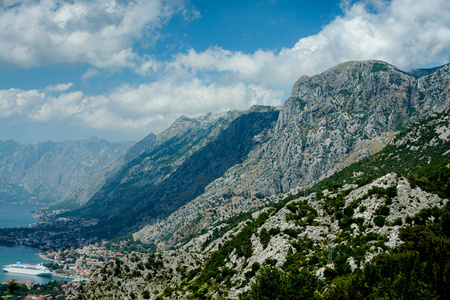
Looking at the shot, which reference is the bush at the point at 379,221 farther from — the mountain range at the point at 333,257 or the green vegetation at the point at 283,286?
the green vegetation at the point at 283,286

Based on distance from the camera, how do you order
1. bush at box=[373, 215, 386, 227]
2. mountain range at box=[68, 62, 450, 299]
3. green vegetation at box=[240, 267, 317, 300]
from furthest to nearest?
bush at box=[373, 215, 386, 227]
green vegetation at box=[240, 267, 317, 300]
mountain range at box=[68, 62, 450, 299]

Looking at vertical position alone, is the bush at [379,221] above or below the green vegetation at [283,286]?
above

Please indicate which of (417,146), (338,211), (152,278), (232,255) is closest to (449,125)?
(417,146)

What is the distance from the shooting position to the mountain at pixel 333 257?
3138 centimetres

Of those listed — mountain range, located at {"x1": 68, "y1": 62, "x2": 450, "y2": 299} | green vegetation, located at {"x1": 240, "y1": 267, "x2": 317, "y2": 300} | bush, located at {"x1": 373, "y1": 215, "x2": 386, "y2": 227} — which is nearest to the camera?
mountain range, located at {"x1": 68, "y1": 62, "x2": 450, "y2": 299}

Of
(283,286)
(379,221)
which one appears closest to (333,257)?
(379,221)

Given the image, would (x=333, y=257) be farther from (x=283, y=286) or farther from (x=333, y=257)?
(x=283, y=286)

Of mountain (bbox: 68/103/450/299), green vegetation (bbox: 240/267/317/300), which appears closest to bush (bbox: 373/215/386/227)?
mountain (bbox: 68/103/450/299)

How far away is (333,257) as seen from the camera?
39.6 meters

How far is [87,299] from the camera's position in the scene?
60.7 m

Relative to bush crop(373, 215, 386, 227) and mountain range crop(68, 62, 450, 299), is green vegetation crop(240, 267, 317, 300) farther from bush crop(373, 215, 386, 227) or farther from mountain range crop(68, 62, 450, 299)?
bush crop(373, 215, 386, 227)

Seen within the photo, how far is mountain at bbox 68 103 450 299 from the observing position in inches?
1235

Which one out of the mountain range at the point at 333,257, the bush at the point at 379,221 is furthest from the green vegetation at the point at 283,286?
the bush at the point at 379,221

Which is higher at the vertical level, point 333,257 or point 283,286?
point 283,286
